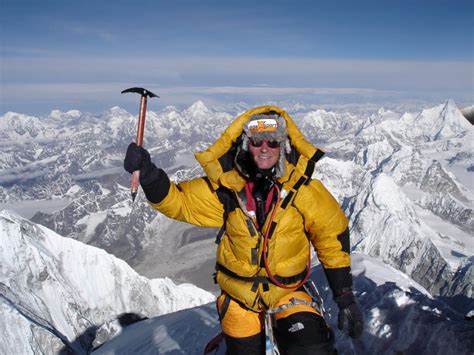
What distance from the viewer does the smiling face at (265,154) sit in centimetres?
Result: 753

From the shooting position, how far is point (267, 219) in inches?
295

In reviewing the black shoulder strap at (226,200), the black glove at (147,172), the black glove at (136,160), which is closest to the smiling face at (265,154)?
the black shoulder strap at (226,200)

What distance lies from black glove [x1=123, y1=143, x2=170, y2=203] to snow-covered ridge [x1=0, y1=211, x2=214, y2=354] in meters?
105

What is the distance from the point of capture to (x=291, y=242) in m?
7.65

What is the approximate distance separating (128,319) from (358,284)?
84.0 meters

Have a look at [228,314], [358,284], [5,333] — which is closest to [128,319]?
[5,333]

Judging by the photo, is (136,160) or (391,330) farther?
(391,330)

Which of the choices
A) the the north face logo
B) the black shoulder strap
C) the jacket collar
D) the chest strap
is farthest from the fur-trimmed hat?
the the north face logo

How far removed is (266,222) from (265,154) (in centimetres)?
129

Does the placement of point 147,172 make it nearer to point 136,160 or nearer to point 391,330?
point 136,160

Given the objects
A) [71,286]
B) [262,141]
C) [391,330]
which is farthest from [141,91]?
[71,286]

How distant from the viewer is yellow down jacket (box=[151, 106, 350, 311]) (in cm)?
754

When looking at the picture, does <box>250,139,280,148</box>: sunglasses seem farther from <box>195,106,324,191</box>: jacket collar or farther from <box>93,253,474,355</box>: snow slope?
<box>93,253,474,355</box>: snow slope

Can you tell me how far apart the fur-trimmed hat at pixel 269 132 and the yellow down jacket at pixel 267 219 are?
137 mm
